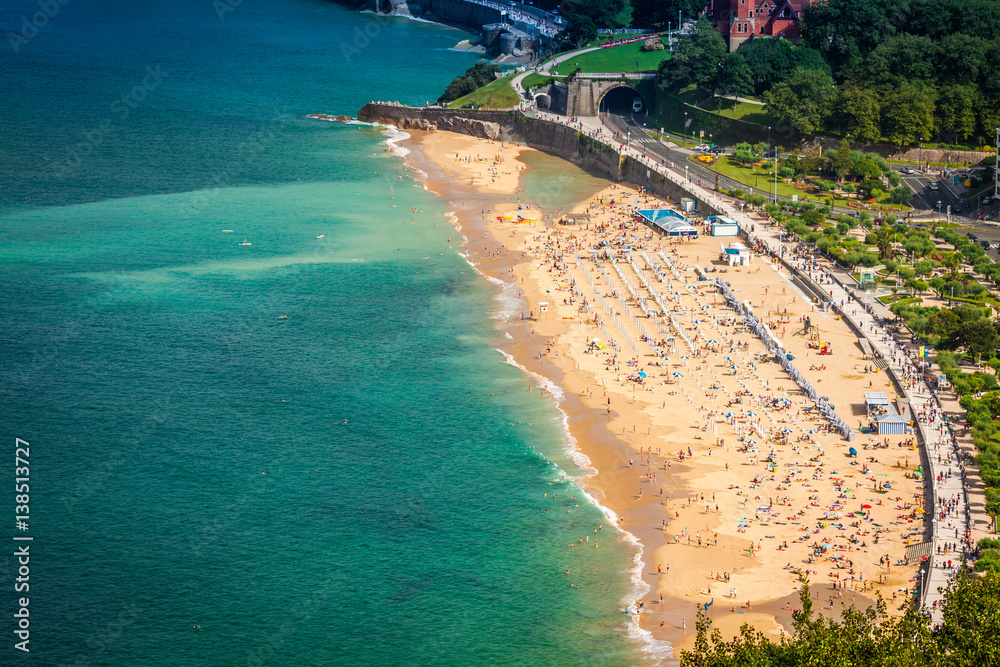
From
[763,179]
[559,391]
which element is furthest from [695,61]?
[559,391]

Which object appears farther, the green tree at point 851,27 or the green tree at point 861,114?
the green tree at point 851,27

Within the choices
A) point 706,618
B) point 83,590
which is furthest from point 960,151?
point 83,590

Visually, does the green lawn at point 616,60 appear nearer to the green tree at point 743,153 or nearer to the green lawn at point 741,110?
the green lawn at point 741,110

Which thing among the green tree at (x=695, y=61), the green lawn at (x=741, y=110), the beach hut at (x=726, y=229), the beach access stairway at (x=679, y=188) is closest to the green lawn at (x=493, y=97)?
the beach access stairway at (x=679, y=188)

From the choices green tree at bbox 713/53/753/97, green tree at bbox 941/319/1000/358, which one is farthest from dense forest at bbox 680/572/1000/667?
green tree at bbox 713/53/753/97

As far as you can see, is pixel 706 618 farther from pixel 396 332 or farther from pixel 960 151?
pixel 960 151

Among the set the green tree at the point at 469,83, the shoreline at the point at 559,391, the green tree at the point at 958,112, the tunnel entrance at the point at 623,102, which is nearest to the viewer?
the shoreline at the point at 559,391
